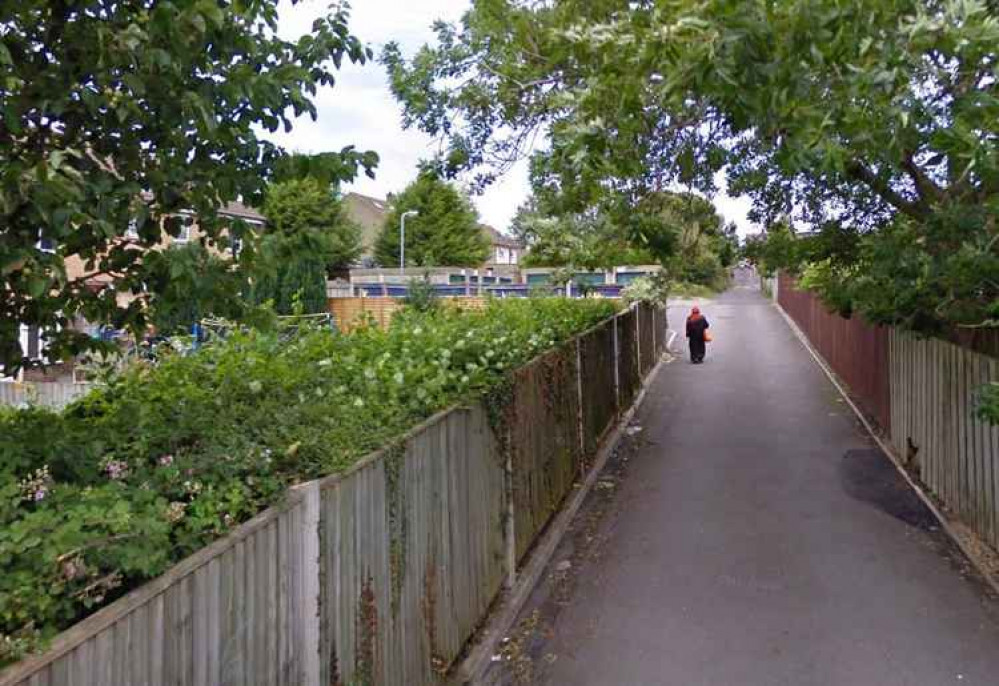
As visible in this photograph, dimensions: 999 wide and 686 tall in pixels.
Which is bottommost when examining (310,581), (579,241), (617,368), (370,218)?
(310,581)

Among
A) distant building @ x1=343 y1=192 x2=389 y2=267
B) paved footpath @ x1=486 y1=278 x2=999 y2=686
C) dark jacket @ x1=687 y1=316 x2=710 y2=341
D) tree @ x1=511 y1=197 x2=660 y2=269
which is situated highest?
distant building @ x1=343 y1=192 x2=389 y2=267

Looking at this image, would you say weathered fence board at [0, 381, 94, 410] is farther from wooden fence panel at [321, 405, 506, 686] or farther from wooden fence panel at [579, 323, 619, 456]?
wooden fence panel at [579, 323, 619, 456]

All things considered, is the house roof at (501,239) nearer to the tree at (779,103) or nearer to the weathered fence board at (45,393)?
the tree at (779,103)

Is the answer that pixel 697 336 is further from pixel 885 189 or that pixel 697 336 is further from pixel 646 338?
pixel 885 189

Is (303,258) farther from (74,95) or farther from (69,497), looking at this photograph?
(69,497)

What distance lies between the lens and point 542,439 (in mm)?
8094

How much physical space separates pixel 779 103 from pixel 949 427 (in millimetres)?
4887

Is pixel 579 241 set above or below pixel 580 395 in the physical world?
above

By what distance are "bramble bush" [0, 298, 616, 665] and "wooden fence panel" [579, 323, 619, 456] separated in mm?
4313

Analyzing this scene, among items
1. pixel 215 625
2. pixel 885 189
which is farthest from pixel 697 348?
pixel 215 625

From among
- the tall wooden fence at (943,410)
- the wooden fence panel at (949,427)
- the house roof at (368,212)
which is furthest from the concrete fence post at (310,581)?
the house roof at (368,212)

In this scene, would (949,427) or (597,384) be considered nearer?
(949,427)

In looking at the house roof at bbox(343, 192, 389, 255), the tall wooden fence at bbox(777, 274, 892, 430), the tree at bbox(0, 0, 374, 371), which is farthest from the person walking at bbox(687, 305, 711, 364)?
the house roof at bbox(343, 192, 389, 255)

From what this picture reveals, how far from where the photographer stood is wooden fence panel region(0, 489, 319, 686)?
7.34 feet
